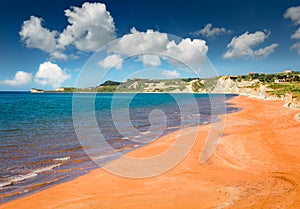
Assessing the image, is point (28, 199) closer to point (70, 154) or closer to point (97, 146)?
point (70, 154)

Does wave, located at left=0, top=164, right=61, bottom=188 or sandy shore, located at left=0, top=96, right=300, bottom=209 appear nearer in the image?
sandy shore, located at left=0, top=96, right=300, bottom=209

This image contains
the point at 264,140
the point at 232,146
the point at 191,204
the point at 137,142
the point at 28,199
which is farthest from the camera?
the point at 137,142

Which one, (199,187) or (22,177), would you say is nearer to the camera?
(199,187)

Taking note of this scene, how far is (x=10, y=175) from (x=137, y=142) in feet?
31.7

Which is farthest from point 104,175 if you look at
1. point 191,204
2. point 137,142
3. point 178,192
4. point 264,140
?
point 264,140

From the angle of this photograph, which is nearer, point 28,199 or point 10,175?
point 28,199

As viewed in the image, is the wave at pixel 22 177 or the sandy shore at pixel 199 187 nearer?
the sandy shore at pixel 199 187

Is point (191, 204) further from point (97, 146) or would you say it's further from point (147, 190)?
point (97, 146)

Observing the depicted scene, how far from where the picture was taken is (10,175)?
10.8 meters

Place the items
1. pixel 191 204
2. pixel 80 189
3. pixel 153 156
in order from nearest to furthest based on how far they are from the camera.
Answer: pixel 191 204 < pixel 80 189 < pixel 153 156

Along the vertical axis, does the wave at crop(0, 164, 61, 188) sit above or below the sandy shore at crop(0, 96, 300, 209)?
below

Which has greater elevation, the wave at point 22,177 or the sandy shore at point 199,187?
the sandy shore at point 199,187

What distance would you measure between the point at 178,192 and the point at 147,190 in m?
1.22

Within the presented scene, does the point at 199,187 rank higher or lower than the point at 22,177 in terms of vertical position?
higher
